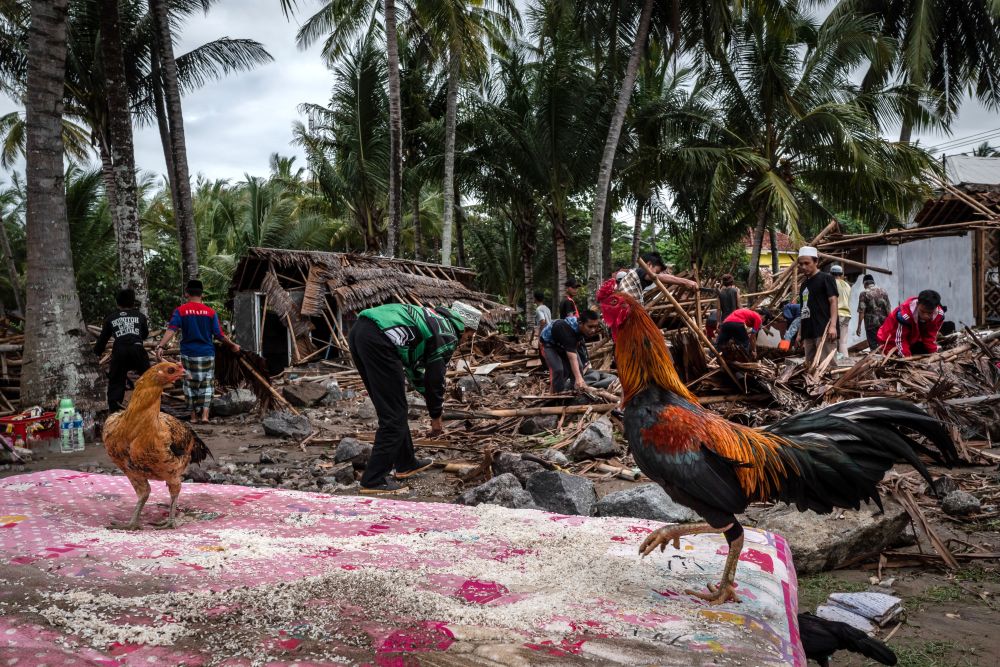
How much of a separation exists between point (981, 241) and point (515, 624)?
14682 millimetres

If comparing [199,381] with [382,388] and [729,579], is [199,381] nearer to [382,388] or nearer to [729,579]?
[382,388]

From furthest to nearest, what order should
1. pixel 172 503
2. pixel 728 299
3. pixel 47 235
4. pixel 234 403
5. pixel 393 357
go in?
pixel 728 299, pixel 234 403, pixel 47 235, pixel 393 357, pixel 172 503

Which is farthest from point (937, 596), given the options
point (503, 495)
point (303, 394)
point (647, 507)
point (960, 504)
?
point (303, 394)

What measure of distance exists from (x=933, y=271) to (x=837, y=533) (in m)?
12.5

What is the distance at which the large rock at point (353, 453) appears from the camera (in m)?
6.13

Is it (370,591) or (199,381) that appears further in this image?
(199,381)

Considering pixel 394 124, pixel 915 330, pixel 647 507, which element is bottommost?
pixel 647 507

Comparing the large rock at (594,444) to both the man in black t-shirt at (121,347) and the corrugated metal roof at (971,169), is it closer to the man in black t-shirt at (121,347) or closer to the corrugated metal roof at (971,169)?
the man in black t-shirt at (121,347)

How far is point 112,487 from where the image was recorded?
384 cm

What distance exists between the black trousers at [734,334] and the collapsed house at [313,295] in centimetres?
693

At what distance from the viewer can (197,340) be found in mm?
8305

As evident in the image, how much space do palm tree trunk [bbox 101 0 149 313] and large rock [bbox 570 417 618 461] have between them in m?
8.35

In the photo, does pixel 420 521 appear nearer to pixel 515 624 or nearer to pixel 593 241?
pixel 515 624

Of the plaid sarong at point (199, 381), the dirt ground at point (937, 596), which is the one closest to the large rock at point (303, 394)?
the plaid sarong at point (199, 381)
